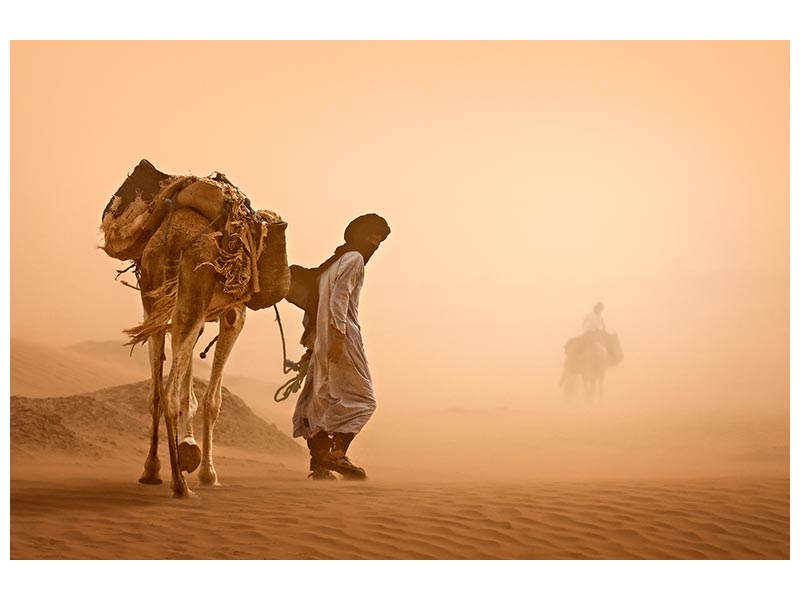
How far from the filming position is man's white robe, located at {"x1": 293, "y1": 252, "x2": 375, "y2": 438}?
427 inches

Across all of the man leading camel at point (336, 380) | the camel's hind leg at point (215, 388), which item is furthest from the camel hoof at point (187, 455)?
the man leading camel at point (336, 380)

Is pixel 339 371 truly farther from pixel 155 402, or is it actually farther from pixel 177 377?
pixel 177 377

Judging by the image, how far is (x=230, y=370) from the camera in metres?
26.4

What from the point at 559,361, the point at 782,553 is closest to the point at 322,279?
the point at 782,553

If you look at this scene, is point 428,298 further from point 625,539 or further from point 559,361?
point 625,539

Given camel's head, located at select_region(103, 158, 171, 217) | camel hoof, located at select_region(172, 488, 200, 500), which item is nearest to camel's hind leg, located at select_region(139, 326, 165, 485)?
camel hoof, located at select_region(172, 488, 200, 500)

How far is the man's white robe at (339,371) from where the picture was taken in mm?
10836

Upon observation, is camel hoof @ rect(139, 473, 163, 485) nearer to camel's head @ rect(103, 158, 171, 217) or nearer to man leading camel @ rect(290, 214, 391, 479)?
man leading camel @ rect(290, 214, 391, 479)

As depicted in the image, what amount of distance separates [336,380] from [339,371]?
91mm

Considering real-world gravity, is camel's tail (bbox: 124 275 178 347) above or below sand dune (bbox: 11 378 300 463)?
above

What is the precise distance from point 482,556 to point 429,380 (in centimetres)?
1814

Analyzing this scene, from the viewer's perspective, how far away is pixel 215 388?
10.5m

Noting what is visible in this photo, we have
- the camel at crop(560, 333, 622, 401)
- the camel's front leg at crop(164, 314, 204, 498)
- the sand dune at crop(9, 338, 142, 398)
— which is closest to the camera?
the camel's front leg at crop(164, 314, 204, 498)

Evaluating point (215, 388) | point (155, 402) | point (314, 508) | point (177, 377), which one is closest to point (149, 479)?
point (155, 402)
